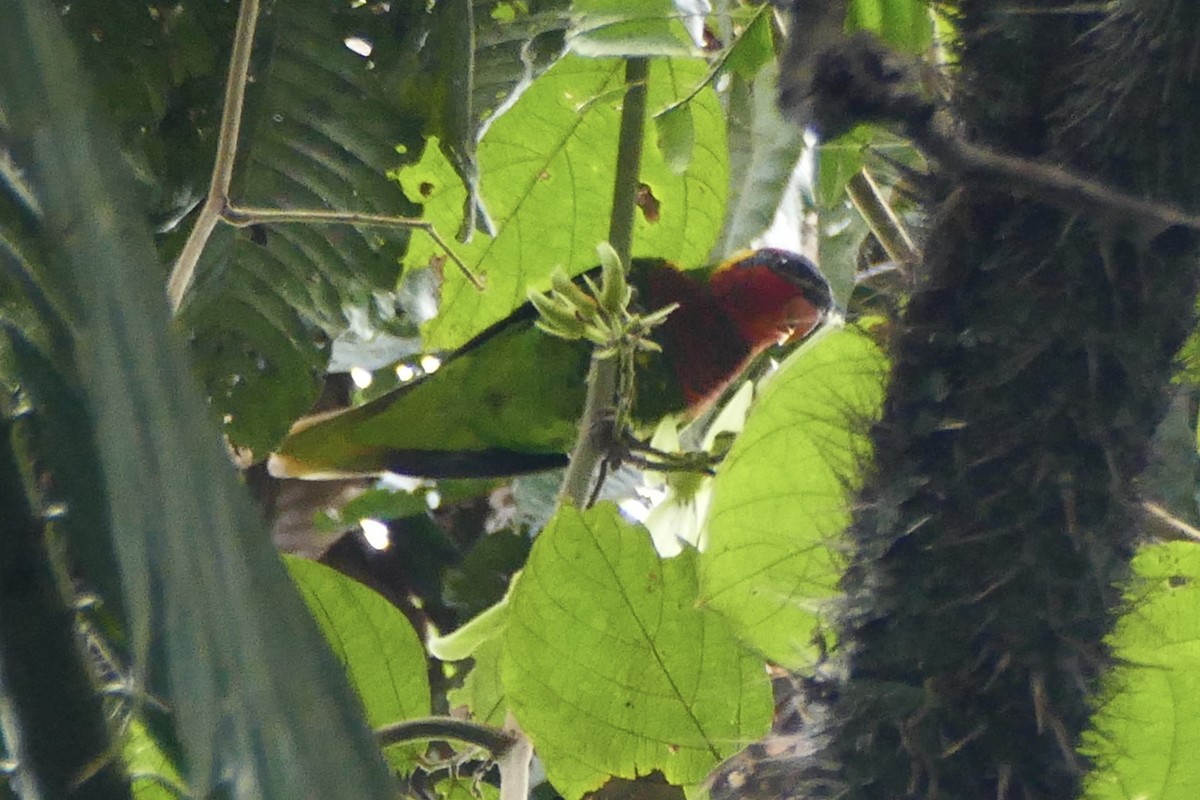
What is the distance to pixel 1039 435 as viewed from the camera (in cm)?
43

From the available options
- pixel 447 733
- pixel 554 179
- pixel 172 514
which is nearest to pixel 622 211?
pixel 554 179

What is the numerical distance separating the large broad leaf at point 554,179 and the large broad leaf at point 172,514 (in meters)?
0.95

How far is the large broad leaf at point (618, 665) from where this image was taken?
27.8 inches

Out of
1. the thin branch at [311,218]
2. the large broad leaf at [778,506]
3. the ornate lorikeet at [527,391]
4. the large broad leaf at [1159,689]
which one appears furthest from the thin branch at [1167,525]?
the ornate lorikeet at [527,391]

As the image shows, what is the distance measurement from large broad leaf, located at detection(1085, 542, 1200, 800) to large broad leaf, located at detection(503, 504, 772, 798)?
23 cm

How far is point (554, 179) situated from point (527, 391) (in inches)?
12.5

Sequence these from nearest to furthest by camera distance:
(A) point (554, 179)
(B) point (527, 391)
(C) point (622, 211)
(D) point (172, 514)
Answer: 1. (D) point (172, 514)
2. (C) point (622, 211)
3. (A) point (554, 179)
4. (B) point (527, 391)

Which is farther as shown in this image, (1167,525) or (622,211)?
(622,211)

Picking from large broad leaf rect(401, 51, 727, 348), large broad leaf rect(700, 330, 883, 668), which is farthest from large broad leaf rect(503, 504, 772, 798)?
large broad leaf rect(401, 51, 727, 348)

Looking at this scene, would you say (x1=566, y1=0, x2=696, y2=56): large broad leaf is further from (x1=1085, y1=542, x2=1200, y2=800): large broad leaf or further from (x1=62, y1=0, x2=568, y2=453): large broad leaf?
(x1=1085, y1=542, x2=1200, y2=800): large broad leaf

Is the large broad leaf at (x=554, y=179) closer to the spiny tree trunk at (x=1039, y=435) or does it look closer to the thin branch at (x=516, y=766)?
the thin branch at (x=516, y=766)

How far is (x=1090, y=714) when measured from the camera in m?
0.45

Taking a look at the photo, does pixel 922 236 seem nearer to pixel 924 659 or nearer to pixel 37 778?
pixel 924 659

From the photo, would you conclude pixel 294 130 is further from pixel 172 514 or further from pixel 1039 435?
pixel 172 514
